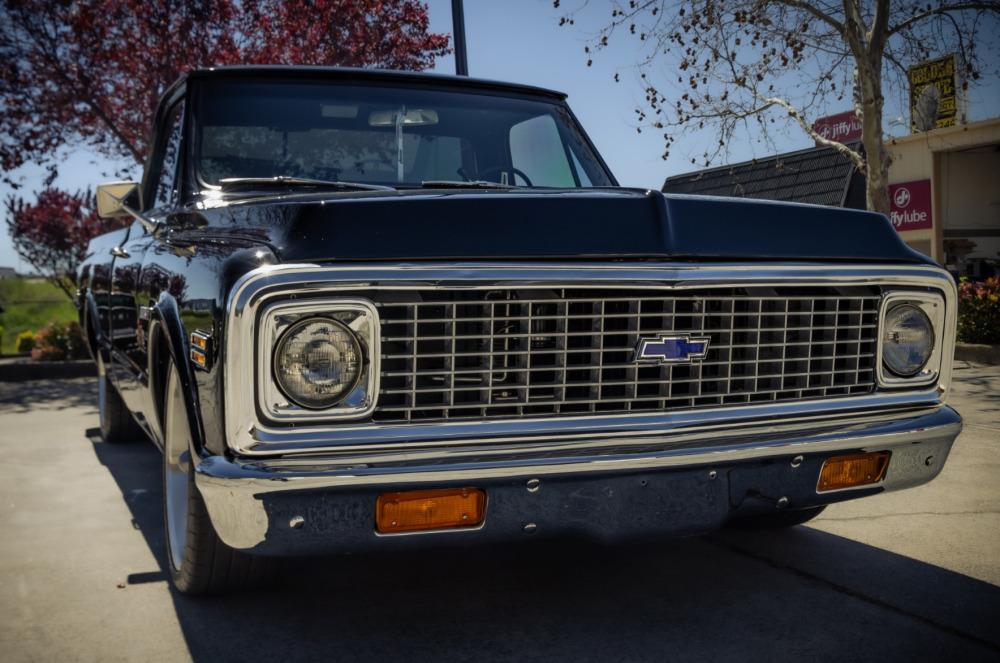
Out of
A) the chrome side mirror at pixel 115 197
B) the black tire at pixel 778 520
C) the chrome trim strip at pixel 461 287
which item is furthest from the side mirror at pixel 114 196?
the black tire at pixel 778 520

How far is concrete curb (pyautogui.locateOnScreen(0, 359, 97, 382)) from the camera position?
10172mm

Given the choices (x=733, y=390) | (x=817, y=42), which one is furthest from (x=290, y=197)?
(x=817, y=42)

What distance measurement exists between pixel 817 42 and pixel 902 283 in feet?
29.8

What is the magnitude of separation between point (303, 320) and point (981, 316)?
400 inches

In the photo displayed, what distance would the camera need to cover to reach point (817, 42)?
11016mm

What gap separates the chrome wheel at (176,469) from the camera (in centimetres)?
284

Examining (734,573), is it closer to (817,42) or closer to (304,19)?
(817,42)

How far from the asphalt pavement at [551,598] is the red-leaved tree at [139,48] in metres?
9.33

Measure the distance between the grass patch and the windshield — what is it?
13.9 metres

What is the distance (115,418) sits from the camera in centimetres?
574

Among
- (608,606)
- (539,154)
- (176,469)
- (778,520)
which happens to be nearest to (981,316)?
(778,520)

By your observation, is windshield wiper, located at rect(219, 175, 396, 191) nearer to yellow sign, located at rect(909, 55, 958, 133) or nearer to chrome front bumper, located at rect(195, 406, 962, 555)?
chrome front bumper, located at rect(195, 406, 962, 555)

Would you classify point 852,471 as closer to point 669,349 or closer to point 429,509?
point 669,349

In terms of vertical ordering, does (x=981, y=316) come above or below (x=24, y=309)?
above
